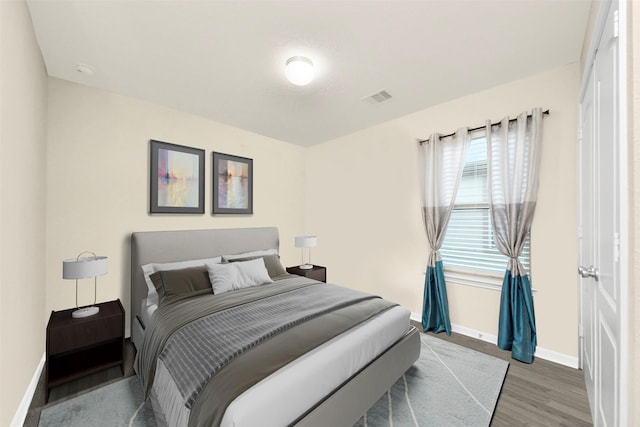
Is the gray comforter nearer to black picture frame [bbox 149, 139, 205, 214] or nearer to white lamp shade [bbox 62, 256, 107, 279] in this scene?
white lamp shade [bbox 62, 256, 107, 279]

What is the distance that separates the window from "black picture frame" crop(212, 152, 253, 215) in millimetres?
2815

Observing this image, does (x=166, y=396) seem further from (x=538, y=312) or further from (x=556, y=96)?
(x=556, y=96)

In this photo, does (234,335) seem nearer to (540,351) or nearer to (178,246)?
(178,246)

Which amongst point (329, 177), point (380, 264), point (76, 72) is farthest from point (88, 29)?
point (380, 264)

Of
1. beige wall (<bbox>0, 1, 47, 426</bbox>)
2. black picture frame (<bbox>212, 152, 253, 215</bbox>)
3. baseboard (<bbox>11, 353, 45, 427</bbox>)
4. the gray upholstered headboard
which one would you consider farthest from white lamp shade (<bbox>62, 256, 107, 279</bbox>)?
black picture frame (<bbox>212, 152, 253, 215</bbox>)

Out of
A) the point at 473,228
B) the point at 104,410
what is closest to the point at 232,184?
the point at 104,410

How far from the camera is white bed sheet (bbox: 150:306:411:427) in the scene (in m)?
1.25

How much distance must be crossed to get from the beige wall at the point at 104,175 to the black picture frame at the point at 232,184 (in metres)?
0.11

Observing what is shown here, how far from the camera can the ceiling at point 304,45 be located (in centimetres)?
178

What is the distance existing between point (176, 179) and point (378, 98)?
2.61 m

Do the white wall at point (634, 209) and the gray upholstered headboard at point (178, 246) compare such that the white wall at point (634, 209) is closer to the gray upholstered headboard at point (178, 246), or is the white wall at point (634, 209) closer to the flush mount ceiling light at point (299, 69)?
the flush mount ceiling light at point (299, 69)

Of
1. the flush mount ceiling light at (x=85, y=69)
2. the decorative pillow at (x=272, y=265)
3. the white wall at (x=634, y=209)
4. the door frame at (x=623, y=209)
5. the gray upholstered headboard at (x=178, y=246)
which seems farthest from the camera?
the decorative pillow at (x=272, y=265)

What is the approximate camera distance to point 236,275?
9.50 feet

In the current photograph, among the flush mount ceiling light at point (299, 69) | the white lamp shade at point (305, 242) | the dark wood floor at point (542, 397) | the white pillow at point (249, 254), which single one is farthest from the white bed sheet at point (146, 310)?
the dark wood floor at point (542, 397)
